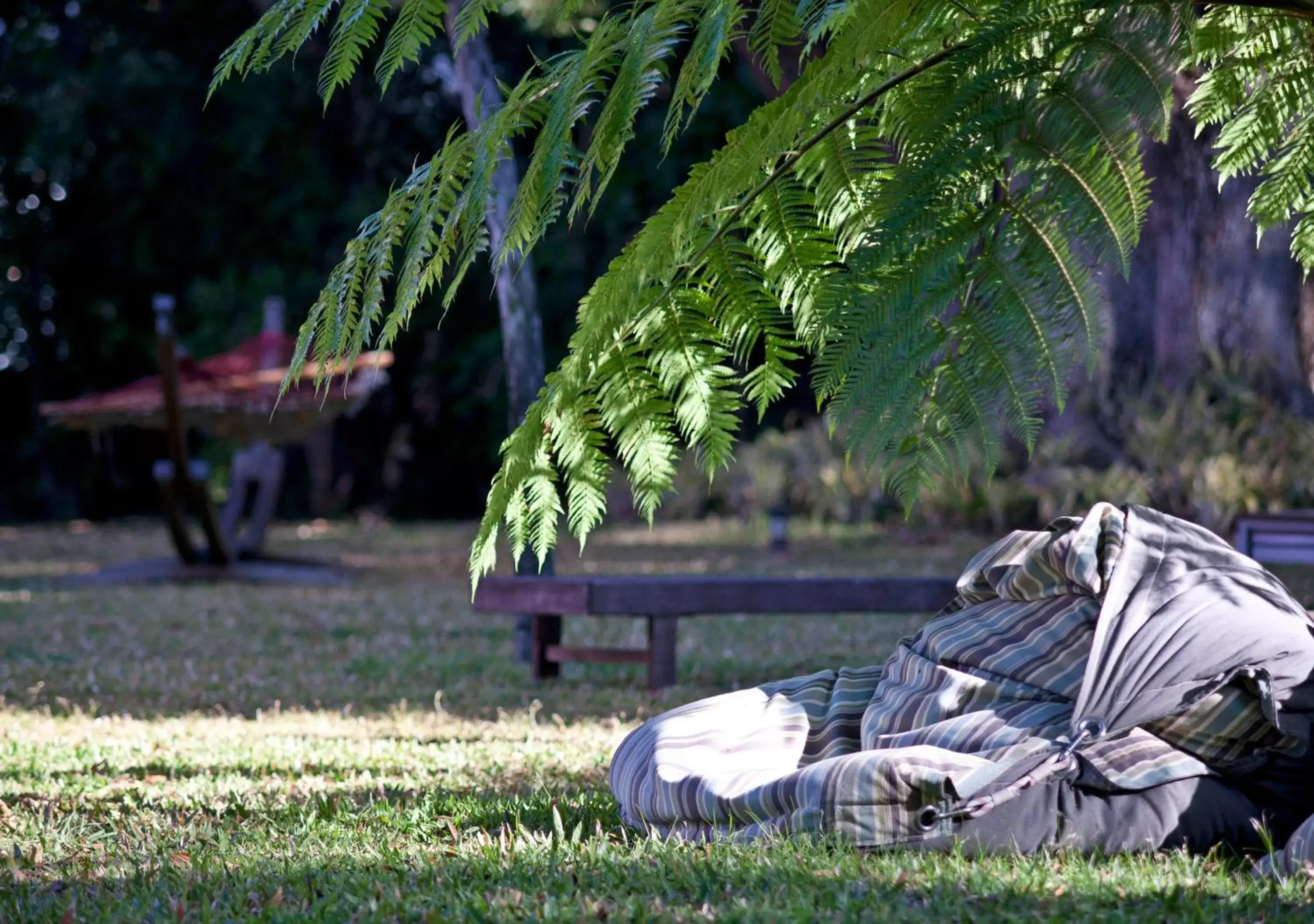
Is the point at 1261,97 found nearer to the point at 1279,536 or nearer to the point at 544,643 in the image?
the point at 544,643

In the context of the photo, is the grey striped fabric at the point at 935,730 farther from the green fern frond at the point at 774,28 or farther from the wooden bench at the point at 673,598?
the wooden bench at the point at 673,598

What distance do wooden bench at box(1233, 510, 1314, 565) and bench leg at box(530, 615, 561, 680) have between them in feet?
12.6

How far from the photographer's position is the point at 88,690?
6.88m

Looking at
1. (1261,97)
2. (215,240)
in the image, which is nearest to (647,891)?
(1261,97)

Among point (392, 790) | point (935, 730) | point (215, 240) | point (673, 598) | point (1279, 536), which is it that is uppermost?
point (215, 240)

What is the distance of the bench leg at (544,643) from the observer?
719 centimetres

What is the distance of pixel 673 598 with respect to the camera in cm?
661

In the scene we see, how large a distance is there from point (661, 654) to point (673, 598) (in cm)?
38

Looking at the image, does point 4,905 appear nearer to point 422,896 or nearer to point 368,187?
point 422,896

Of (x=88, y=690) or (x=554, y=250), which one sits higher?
(x=554, y=250)

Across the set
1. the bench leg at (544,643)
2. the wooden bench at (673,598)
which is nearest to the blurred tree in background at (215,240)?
the bench leg at (544,643)

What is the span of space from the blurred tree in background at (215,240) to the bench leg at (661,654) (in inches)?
564

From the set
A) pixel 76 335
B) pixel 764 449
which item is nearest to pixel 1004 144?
pixel 764 449

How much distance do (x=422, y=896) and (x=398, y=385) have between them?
20.7m
